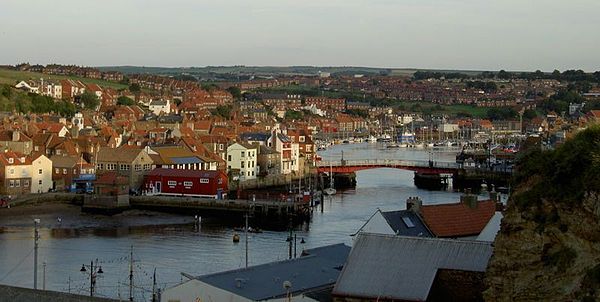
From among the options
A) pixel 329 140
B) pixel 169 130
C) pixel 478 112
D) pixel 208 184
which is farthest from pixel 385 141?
pixel 208 184

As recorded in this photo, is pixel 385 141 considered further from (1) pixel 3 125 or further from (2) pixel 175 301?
(2) pixel 175 301

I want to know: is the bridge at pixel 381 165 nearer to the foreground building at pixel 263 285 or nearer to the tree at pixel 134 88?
the foreground building at pixel 263 285

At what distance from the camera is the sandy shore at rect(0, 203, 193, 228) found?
98.7 feet

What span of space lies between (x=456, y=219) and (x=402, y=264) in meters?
5.70

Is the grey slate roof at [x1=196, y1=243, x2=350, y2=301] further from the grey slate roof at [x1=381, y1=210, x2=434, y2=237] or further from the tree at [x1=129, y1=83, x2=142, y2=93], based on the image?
the tree at [x1=129, y1=83, x2=142, y2=93]

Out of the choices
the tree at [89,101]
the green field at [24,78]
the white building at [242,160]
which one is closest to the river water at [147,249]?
the white building at [242,160]

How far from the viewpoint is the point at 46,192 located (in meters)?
36.1

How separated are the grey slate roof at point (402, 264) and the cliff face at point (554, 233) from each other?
284 cm

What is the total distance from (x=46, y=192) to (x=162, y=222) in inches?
271

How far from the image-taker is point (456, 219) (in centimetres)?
1883

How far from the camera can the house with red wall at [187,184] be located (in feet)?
116

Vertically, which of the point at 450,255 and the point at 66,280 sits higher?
the point at 450,255

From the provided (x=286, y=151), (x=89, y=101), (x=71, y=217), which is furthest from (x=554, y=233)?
(x=89, y=101)

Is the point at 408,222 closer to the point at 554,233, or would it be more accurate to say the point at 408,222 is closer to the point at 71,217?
the point at 554,233
